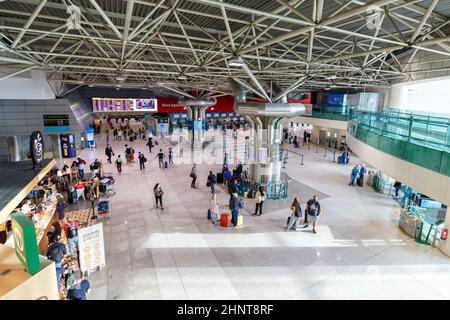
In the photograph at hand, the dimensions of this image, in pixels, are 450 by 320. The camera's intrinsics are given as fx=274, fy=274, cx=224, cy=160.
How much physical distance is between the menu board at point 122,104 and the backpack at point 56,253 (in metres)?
31.7

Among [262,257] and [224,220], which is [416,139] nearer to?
[262,257]

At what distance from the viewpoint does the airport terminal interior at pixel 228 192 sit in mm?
7180

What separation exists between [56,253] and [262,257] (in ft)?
19.3

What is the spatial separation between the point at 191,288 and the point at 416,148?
927 cm

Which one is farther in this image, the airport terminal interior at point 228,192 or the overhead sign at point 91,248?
the overhead sign at point 91,248

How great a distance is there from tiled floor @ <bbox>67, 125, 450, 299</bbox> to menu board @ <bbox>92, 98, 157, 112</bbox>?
25174 millimetres

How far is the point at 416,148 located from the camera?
33.2 feet

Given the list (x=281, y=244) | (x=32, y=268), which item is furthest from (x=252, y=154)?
(x=32, y=268)

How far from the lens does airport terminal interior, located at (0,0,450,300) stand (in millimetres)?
7180

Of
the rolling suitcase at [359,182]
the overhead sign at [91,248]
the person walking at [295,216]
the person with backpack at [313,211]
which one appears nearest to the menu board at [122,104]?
the rolling suitcase at [359,182]

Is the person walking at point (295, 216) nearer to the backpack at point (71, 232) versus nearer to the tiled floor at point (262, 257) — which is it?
the tiled floor at point (262, 257)

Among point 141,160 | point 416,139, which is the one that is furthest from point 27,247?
point 141,160

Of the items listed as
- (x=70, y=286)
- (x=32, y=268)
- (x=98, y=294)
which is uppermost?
(x=32, y=268)
